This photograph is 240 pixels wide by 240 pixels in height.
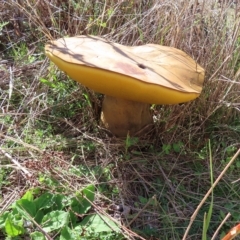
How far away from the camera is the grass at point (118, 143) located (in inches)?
56.5

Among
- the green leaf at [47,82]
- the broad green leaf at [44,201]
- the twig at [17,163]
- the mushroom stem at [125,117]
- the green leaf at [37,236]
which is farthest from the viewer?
the green leaf at [47,82]

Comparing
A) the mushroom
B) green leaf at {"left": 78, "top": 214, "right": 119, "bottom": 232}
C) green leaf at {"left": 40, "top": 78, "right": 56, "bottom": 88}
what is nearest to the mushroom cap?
the mushroom

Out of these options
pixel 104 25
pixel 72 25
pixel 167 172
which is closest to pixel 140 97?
pixel 167 172

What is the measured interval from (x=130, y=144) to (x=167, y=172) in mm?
194

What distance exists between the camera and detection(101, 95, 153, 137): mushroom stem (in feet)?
5.66

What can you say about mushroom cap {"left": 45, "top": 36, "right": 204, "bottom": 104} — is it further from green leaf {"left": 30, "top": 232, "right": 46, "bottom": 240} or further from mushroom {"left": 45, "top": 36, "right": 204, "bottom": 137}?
green leaf {"left": 30, "top": 232, "right": 46, "bottom": 240}

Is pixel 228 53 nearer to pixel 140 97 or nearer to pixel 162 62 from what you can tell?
pixel 162 62

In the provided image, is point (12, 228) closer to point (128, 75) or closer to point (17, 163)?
point (17, 163)

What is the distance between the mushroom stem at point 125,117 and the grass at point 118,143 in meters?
0.05

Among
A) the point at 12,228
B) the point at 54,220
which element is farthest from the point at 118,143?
the point at 12,228

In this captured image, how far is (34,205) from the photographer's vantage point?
4.53 feet

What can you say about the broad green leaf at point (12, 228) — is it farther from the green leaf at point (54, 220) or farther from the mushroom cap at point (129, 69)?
the mushroom cap at point (129, 69)

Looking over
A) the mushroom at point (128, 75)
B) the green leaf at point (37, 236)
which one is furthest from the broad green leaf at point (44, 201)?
the mushroom at point (128, 75)

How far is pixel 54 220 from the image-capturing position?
1.36m
